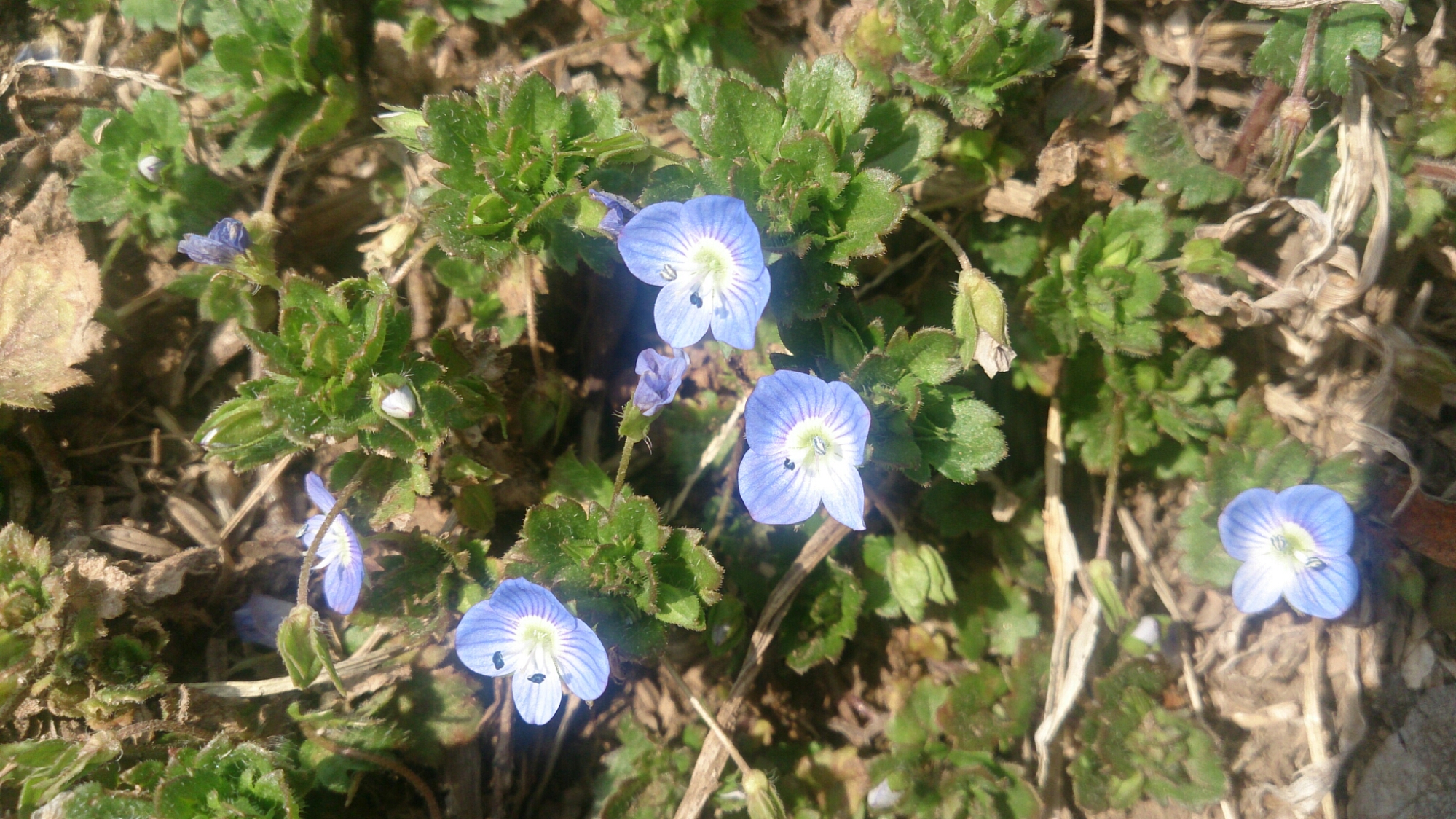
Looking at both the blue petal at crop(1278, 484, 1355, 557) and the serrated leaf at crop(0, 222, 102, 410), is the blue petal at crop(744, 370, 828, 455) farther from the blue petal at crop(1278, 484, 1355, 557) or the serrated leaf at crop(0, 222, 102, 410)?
the serrated leaf at crop(0, 222, 102, 410)

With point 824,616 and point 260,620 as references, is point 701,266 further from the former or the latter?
point 260,620

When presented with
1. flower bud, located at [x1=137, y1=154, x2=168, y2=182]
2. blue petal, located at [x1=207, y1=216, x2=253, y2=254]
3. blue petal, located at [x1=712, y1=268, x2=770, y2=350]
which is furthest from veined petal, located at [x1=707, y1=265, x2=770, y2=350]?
flower bud, located at [x1=137, y1=154, x2=168, y2=182]

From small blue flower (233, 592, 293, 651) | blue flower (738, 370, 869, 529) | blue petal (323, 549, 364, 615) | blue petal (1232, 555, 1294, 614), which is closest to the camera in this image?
blue flower (738, 370, 869, 529)

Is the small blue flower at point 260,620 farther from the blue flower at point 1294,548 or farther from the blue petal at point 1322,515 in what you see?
the blue petal at point 1322,515

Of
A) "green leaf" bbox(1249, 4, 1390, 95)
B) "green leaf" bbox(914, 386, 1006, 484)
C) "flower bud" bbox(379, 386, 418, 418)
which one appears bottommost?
"green leaf" bbox(914, 386, 1006, 484)

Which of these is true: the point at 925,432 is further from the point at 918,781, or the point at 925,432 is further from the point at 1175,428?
the point at 918,781

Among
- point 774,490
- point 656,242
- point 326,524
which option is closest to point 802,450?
point 774,490

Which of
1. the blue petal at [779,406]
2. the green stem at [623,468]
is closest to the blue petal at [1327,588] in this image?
the blue petal at [779,406]
